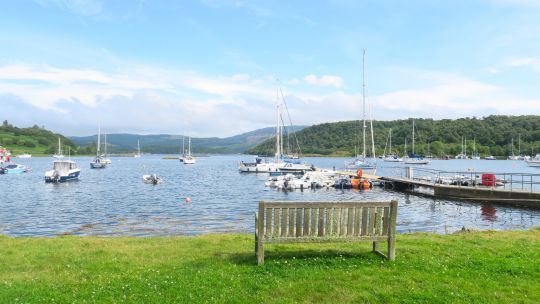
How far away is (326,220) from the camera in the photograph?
10.4 metres

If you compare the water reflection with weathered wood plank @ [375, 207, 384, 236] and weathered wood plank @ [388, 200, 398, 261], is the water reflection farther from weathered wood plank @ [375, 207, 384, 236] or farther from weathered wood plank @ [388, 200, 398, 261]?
weathered wood plank @ [375, 207, 384, 236]

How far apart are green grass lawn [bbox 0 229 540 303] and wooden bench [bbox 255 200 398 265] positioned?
21.8 inches

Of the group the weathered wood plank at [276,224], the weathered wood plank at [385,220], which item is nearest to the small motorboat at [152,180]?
the weathered wood plank at [276,224]

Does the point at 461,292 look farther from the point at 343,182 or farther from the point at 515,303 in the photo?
the point at 343,182

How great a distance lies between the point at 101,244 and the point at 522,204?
39.5 metres

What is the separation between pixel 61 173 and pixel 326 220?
7772 centimetres

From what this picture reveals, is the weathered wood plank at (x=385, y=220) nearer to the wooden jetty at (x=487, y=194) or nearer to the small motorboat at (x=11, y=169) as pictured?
the wooden jetty at (x=487, y=194)

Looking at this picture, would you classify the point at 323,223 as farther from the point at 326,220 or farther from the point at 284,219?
the point at 284,219

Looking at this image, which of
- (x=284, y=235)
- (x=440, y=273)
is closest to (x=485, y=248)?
(x=440, y=273)

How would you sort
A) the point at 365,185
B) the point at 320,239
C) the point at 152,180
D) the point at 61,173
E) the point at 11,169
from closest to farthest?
the point at 320,239 < the point at 365,185 < the point at 152,180 < the point at 61,173 < the point at 11,169

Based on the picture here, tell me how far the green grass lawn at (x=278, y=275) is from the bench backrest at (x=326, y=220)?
66 centimetres

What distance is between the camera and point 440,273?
9516mm

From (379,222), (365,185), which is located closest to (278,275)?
(379,222)

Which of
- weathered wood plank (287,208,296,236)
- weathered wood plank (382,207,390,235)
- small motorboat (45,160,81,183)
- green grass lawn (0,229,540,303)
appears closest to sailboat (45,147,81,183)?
small motorboat (45,160,81,183)
